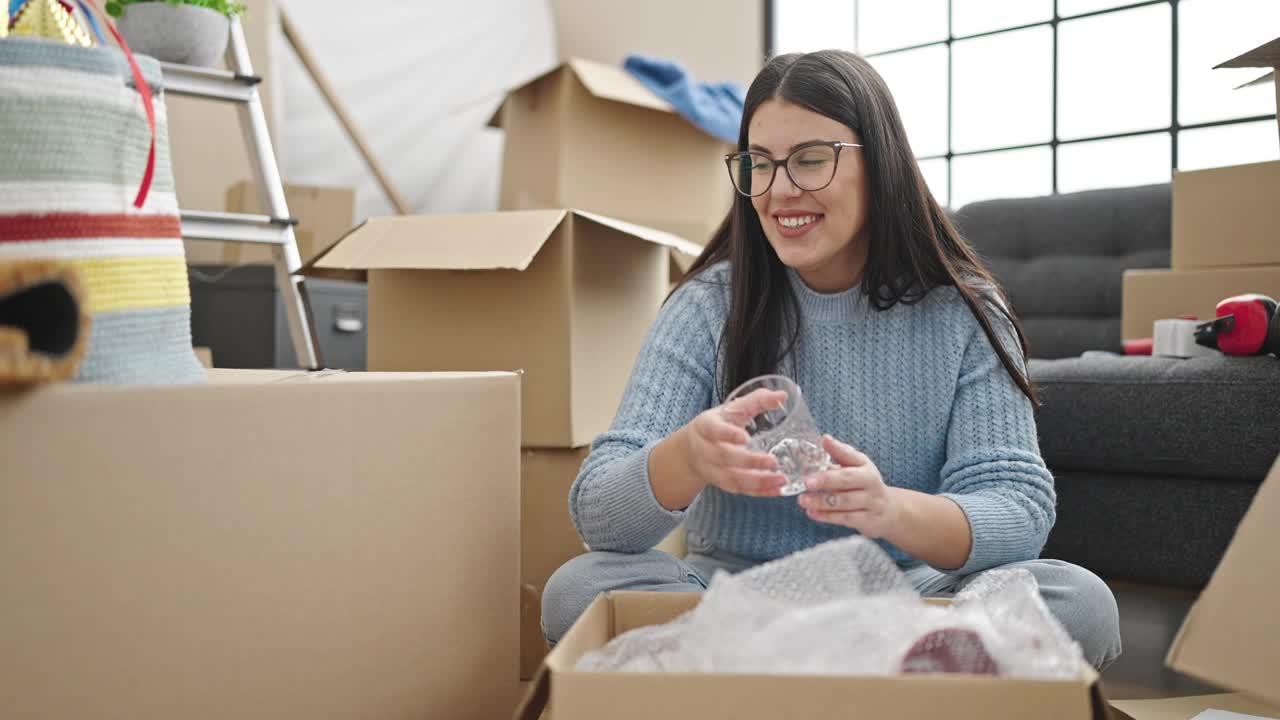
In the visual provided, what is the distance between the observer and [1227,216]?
1.55 meters

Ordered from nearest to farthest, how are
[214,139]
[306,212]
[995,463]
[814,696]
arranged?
[814,696] < [995,463] < [306,212] < [214,139]

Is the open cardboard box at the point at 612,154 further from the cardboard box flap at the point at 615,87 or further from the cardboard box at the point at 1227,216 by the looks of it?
the cardboard box at the point at 1227,216

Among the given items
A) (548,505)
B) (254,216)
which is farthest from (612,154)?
(548,505)

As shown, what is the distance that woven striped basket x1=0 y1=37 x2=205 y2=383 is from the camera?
630mm

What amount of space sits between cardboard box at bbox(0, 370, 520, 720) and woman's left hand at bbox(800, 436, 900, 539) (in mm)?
264

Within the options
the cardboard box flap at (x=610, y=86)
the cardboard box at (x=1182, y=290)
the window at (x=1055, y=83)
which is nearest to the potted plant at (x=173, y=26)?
the cardboard box flap at (x=610, y=86)

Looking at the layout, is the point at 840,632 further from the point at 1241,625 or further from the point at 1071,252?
the point at 1071,252

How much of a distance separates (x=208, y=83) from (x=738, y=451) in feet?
3.88

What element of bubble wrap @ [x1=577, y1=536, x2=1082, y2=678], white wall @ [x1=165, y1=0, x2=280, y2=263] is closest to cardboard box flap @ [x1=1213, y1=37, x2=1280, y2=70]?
bubble wrap @ [x1=577, y1=536, x2=1082, y2=678]

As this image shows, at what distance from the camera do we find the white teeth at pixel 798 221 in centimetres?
108

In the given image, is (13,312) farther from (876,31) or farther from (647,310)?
(876,31)

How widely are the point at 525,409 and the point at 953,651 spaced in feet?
2.60

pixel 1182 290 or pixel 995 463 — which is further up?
pixel 1182 290

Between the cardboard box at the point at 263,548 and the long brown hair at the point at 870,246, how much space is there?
0.34m
